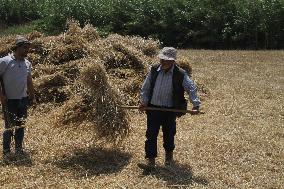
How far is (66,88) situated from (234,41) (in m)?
12.3

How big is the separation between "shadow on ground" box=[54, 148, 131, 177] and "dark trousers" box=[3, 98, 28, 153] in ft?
2.18

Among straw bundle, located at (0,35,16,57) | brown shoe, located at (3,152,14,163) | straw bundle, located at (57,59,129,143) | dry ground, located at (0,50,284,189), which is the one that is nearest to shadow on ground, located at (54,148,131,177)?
dry ground, located at (0,50,284,189)

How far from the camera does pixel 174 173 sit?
682cm

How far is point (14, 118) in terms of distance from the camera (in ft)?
23.8

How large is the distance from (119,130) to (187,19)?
15.3 meters

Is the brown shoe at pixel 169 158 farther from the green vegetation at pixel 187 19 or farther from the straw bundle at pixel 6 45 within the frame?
the green vegetation at pixel 187 19

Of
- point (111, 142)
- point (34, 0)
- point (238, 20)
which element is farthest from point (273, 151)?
point (34, 0)

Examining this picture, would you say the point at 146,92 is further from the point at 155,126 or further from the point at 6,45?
the point at 6,45

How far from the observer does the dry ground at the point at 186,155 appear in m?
6.59

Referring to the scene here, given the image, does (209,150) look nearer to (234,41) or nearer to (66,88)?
(66,88)

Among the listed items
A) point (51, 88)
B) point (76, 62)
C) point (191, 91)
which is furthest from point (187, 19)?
point (191, 91)

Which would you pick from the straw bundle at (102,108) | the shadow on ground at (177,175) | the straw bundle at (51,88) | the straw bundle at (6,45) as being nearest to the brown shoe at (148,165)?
the shadow on ground at (177,175)

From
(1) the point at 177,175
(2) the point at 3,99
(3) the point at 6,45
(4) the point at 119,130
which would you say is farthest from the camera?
(3) the point at 6,45

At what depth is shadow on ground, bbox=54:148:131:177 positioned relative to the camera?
6938mm
